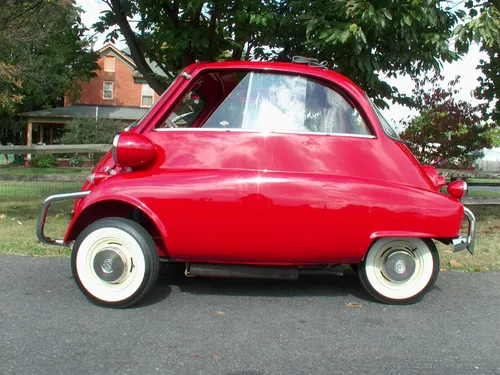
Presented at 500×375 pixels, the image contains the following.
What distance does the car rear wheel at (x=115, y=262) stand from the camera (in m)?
3.62

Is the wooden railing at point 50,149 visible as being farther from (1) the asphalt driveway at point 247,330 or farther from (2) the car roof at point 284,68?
(2) the car roof at point 284,68

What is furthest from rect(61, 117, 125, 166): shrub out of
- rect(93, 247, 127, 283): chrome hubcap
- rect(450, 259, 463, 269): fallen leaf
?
rect(93, 247, 127, 283): chrome hubcap

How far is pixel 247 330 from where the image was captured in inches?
131

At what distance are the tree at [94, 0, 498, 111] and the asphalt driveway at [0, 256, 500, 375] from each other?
266 cm

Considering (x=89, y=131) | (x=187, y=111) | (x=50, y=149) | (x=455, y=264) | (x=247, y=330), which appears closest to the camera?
(x=247, y=330)

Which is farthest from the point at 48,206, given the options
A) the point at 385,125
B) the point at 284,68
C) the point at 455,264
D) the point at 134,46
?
the point at 134,46

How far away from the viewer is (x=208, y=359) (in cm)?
287

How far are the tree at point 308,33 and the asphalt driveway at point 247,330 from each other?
2.66 m

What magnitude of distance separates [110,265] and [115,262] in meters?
0.04

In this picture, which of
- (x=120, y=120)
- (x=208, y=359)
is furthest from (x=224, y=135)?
(x=120, y=120)

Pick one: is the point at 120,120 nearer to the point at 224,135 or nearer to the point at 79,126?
the point at 79,126

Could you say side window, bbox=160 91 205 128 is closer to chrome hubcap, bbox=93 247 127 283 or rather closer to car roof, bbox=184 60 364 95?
car roof, bbox=184 60 364 95

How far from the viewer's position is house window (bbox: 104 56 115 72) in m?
34.4

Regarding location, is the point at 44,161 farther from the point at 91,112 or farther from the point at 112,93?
the point at 112,93
